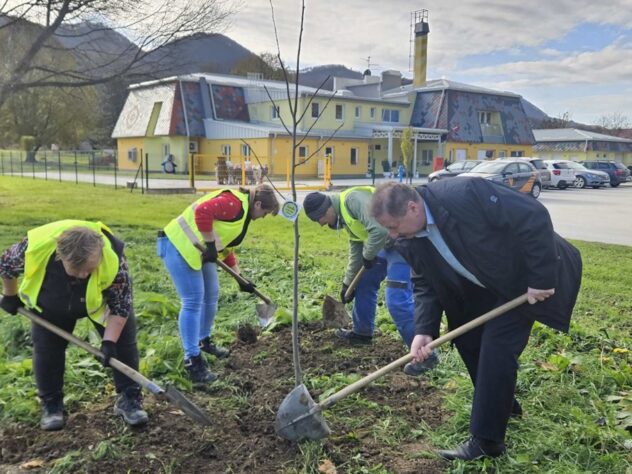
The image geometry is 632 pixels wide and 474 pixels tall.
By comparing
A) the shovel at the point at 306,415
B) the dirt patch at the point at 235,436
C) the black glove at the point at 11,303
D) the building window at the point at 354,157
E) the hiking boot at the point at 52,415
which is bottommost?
the dirt patch at the point at 235,436

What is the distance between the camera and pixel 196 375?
3.98 meters

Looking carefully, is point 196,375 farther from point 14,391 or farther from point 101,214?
point 101,214

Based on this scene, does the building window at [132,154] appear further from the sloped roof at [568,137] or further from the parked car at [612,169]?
the sloped roof at [568,137]

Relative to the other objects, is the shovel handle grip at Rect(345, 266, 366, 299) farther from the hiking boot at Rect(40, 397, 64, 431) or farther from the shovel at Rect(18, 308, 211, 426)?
the hiking boot at Rect(40, 397, 64, 431)

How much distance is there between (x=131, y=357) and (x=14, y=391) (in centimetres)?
92

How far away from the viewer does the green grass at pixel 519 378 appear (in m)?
3.04

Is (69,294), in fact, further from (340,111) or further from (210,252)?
(340,111)

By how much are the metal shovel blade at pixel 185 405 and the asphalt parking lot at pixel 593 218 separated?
9.88 m

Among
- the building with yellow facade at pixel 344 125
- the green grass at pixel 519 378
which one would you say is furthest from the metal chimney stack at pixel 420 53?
the green grass at pixel 519 378

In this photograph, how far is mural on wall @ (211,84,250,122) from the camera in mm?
36784

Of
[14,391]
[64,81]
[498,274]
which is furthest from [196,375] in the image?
[64,81]

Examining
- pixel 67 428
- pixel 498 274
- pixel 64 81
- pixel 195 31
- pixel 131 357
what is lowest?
pixel 67 428

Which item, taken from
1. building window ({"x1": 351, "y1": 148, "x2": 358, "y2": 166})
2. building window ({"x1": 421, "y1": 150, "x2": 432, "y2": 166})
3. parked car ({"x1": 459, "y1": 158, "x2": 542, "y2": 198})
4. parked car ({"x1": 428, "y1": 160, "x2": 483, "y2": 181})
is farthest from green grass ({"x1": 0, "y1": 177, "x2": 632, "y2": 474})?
building window ({"x1": 421, "y1": 150, "x2": 432, "y2": 166})

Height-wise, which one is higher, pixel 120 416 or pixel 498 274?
pixel 498 274
